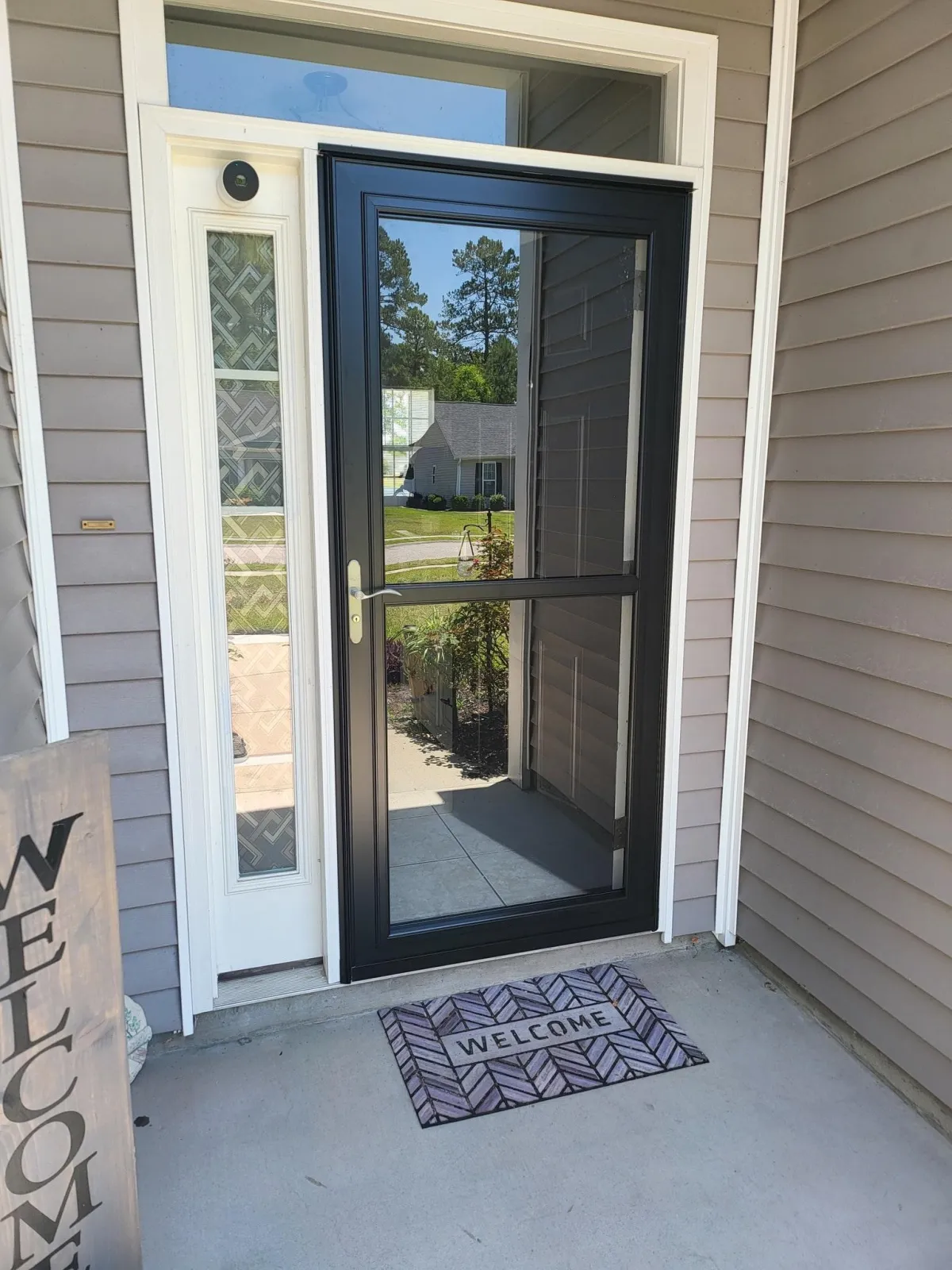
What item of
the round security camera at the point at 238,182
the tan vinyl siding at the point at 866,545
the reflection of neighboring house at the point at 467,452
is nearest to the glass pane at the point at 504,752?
the reflection of neighboring house at the point at 467,452

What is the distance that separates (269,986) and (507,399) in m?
1.71

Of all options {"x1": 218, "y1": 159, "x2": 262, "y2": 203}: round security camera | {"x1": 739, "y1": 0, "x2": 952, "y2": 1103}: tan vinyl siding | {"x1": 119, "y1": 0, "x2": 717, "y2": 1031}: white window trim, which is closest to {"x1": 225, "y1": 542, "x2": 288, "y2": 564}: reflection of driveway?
{"x1": 119, "y1": 0, "x2": 717, "y2": 1031}: white window trim

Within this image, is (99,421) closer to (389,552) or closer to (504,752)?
(389,552)

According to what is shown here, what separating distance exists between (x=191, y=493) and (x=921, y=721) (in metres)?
1.79

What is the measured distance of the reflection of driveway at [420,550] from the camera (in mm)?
2133

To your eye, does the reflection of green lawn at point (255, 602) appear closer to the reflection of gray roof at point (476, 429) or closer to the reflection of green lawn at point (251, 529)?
the reflection of green lawn at point (251, 529)

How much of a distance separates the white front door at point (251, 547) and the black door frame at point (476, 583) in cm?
10

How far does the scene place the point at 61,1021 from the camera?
1.00 metres

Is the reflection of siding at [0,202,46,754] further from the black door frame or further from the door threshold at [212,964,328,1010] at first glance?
the door threshold at [212,964,328,1010]

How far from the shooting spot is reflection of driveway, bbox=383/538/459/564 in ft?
7.00

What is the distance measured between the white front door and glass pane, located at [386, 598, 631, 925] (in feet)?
0.85

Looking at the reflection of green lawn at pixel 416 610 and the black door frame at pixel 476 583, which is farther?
the reflection of green lawn at pixel 416 610

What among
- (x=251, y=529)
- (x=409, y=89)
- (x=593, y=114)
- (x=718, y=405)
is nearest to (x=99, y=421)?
(x=251, y=529)

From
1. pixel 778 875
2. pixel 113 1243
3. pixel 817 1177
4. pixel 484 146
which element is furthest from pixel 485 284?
pixel 817 1177
